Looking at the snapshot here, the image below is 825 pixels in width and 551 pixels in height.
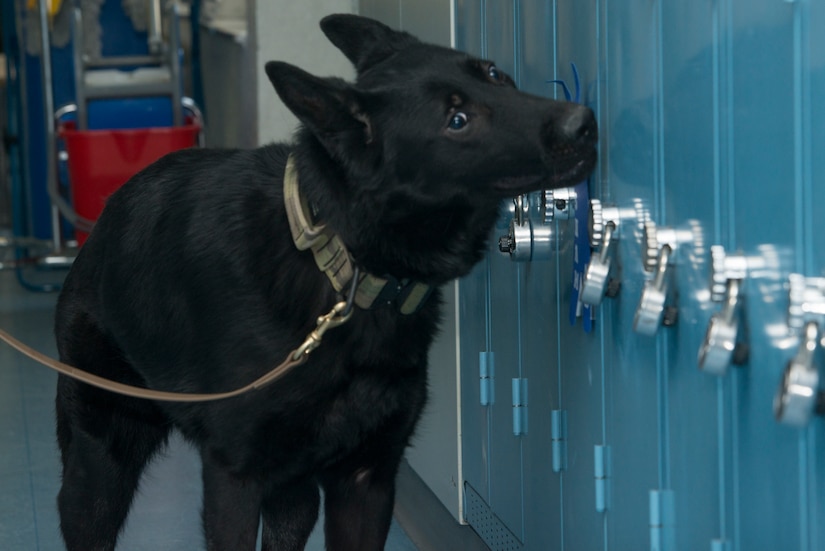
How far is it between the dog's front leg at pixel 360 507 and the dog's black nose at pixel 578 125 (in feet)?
2.41

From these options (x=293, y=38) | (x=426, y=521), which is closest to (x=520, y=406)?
(x=426, y=521)

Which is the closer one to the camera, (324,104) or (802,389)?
(802,389)

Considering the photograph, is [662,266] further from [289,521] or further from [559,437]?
[289,521]

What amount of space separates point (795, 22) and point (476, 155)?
66 centimetres

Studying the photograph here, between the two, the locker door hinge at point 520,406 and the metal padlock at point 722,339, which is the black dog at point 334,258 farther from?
the metal padlock at point 722,339

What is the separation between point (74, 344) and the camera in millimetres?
2277

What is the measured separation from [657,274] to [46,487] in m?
2.48

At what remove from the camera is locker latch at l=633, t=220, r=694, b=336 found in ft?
4.73

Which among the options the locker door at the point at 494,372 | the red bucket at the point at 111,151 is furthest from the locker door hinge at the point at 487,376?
the red bucket at the point at 111,151

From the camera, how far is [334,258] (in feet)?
5.98

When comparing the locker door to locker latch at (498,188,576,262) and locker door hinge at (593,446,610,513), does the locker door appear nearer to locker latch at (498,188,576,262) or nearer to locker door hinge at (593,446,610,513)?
locker latch at (498,188,576,262)

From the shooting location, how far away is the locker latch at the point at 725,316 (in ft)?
4.11

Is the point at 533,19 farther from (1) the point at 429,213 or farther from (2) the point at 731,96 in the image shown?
(2) the point at 731,96

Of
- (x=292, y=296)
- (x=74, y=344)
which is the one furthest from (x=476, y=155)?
(x=74, y=344)
